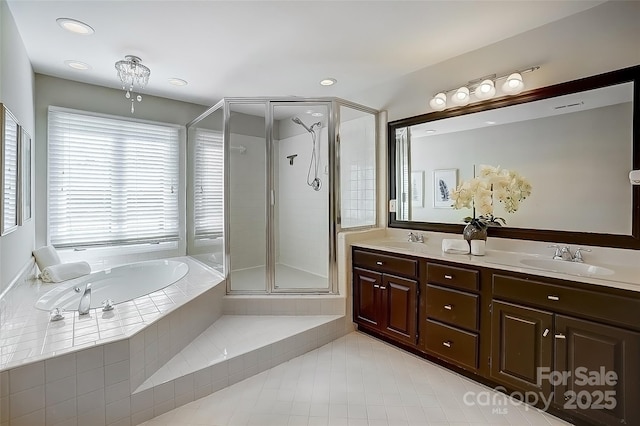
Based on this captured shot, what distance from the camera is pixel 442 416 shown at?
1.79m

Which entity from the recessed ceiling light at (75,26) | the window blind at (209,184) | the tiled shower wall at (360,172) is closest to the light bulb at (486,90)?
the tiled shower wall at (360,172)

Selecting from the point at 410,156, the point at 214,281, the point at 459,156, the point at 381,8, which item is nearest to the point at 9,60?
the point at 214,281

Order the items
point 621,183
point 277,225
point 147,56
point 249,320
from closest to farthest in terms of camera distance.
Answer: point 621,183 → point 147,56 → point 249,320 → point 277,225

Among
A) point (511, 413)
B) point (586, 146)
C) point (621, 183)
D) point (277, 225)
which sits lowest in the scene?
point (511, 413)

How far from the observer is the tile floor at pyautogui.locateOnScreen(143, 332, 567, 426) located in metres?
1.75

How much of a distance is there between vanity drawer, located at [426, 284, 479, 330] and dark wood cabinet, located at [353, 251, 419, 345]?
0.14 m

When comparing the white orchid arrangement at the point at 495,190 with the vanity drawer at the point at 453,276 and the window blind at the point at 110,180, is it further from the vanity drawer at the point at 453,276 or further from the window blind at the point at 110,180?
the window blind at the point at 110,180

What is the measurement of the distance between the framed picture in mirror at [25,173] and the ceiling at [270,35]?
29.2 inches

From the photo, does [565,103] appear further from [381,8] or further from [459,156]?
[381,8]

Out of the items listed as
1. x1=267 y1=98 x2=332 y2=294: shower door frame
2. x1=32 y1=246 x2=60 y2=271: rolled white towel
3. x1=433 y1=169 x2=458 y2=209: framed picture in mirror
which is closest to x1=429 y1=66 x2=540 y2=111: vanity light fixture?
x1=433 y1=169 x2=458 y2=209: framed picture in mirror

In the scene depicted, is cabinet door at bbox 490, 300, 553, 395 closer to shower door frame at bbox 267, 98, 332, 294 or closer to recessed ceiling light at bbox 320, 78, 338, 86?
shower door frame at bbox 267, 98, 332, 294

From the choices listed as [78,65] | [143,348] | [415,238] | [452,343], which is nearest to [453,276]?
[452,343]

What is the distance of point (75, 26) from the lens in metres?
2.12

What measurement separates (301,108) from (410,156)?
123 centimetres
